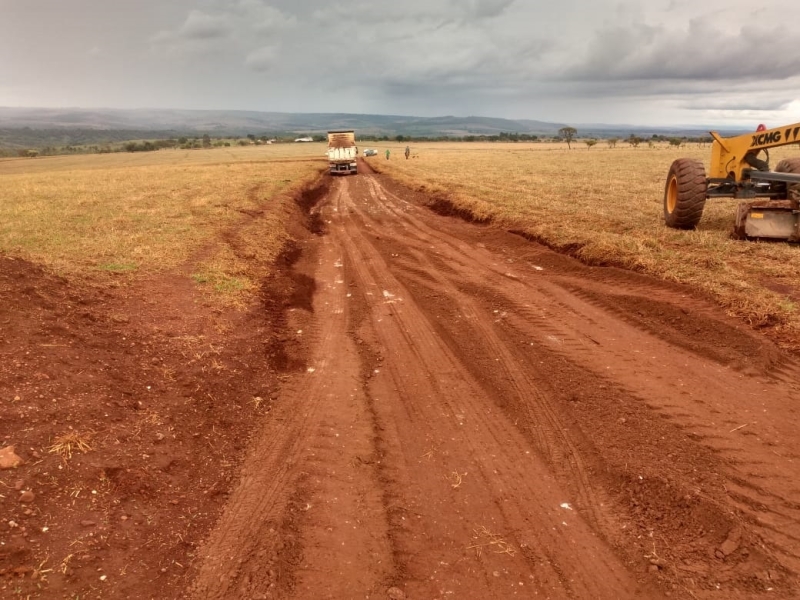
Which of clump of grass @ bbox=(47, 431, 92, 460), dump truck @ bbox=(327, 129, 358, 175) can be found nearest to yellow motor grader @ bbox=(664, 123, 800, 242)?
clump of grass @ bbox=(47, 431, 92, 460)

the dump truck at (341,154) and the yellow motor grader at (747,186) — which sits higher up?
the dump truck at (341,154)

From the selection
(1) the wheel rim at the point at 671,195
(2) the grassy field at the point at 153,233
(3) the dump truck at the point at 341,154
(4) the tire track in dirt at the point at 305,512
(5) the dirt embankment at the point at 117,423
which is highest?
(3) the dump truck at the point at 341,154

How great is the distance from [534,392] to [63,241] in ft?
38.5

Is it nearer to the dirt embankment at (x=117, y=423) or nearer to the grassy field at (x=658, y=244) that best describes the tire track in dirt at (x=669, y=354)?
the grassy field at (x=658, y=244)

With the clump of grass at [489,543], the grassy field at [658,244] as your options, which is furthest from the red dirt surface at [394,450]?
the grassy field at [658,244]

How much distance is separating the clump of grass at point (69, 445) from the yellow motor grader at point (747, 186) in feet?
41.1

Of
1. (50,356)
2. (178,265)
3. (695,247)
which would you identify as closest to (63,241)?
(178,265)

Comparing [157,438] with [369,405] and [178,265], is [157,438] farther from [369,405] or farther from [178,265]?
[178,265]

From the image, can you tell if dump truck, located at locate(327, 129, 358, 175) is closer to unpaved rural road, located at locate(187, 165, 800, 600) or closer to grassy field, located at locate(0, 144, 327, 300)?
grassy field, located at locate(0, 144, 327, 300)

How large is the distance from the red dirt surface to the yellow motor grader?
14.7ft

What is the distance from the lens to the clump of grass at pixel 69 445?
4216 mm

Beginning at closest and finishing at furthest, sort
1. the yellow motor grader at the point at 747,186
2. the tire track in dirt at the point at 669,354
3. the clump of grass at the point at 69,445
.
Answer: the tire track in dirt at the point at 669,354 < the clump of grass at the point at 69,445 < the yellow motor grader at the point at 747,186

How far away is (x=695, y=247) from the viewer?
10477 mm

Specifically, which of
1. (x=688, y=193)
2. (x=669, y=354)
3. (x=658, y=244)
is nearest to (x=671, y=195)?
(x=688, y=193)
